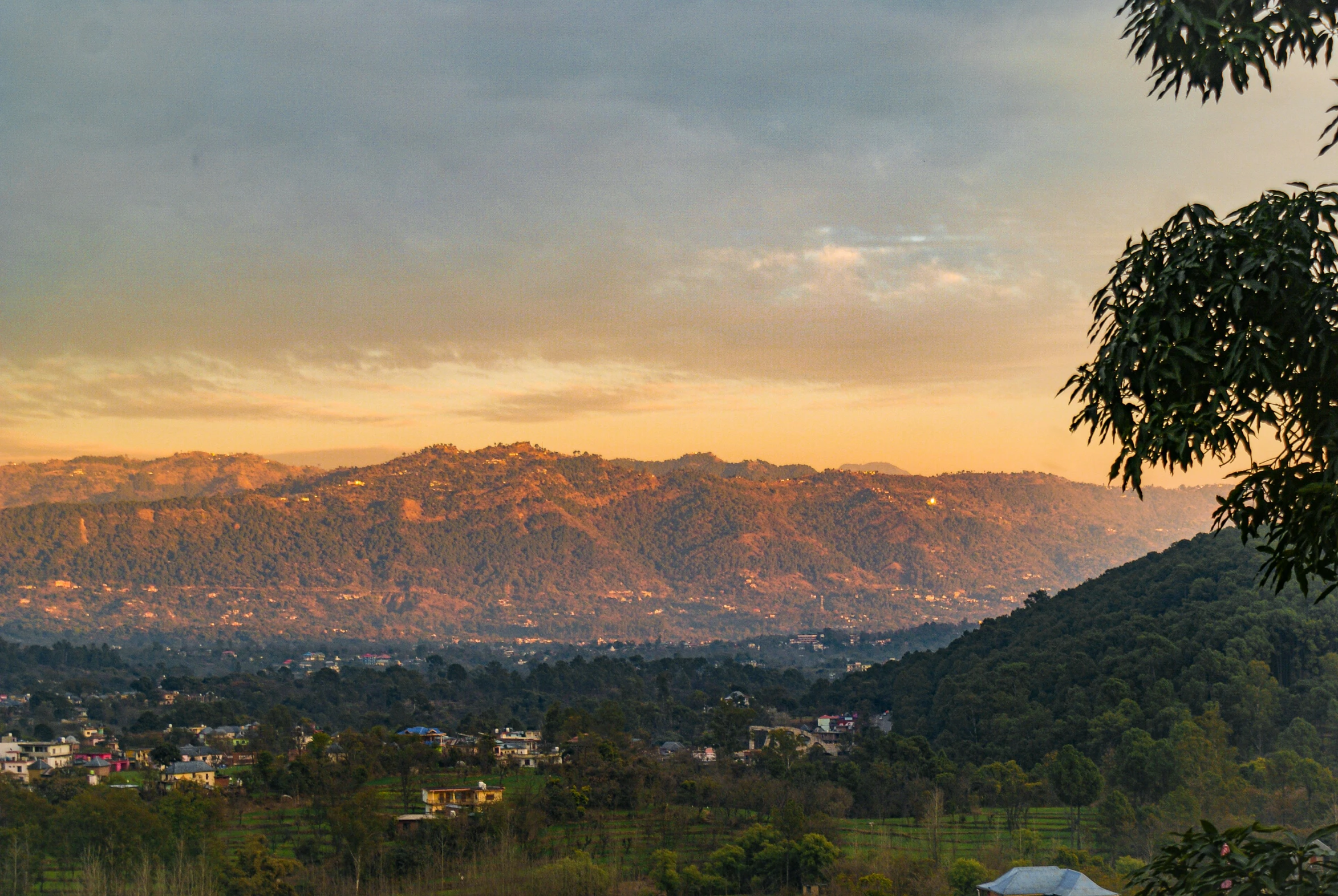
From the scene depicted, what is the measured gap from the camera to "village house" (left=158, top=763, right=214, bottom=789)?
160 ft

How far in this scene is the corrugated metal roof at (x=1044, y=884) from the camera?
29.8 meters

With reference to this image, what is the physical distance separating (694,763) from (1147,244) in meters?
51.9

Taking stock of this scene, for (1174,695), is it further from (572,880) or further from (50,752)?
(50,752)

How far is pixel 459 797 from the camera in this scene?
4825 centimetres

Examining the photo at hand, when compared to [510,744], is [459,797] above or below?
above

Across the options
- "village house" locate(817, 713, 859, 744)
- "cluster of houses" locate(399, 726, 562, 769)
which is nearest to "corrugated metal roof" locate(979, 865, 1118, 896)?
"cluster of houses" locate(399, 726, 562, 769)

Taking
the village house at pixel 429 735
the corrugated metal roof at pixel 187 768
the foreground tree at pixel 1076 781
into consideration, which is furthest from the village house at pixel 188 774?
the foreground tree at pixel 1076 781

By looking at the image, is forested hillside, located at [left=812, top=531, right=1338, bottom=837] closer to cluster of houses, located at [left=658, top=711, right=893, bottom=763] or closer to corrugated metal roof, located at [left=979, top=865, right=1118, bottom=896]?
cluster of houses, located at [left=658, top=711, right=893, bottom=763]

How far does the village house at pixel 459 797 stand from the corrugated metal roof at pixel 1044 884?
66.6 feet

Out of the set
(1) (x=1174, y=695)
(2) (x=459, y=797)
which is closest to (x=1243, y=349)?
(2) (x=459, y=797)

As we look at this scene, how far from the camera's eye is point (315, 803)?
4525 centimetres

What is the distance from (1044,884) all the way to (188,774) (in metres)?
35.2

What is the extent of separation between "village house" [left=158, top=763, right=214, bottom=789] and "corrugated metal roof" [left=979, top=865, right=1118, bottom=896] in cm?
3058

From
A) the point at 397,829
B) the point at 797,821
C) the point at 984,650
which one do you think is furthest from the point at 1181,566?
the point at 397,829
